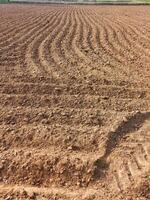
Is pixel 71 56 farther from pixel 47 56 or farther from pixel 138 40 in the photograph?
pixel 138 40

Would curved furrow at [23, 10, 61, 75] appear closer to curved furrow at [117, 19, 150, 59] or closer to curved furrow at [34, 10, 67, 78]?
curved furrow at [34, 10, 67, 78]

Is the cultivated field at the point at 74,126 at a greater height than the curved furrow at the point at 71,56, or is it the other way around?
the cultivated field at the point at 74,126

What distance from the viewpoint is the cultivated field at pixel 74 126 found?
17.1ft

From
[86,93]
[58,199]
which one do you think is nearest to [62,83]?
[86,93]

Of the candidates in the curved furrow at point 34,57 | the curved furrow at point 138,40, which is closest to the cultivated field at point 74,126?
the curved furrow at point 34,57

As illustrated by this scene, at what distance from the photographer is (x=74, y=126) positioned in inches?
261

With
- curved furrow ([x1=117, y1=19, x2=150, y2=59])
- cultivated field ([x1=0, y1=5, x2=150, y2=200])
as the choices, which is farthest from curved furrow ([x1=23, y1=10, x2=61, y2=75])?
curved furrow ([x1=117, y1=19, x2=150, y2=59])

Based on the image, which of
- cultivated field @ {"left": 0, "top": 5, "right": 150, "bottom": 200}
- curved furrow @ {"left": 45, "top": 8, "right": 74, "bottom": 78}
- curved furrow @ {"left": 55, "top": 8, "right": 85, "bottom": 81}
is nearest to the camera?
cultivated field @ {"left": 0, "top": 5, "right": 150, "bottom": 200}

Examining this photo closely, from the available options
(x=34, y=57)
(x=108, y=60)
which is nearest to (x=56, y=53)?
(x=34, y=57)

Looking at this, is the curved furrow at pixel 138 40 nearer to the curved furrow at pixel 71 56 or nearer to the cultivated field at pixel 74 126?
the cultivated field at pixel 74 126

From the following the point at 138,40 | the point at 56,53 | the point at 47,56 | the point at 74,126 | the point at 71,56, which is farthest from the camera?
the point at 138,40

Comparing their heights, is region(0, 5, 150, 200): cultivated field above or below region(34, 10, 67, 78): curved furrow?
above

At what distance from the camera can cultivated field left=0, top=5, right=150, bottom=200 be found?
17.1 feet

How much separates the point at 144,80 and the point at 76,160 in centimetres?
380
